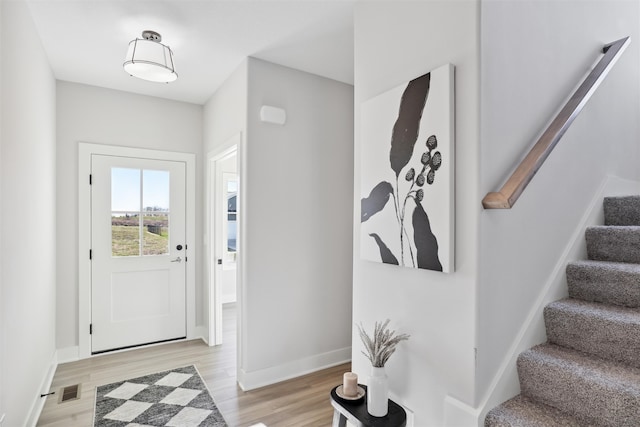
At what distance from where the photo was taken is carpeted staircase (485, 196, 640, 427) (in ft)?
4.29

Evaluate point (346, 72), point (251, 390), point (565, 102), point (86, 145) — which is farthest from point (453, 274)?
point (86, 145)

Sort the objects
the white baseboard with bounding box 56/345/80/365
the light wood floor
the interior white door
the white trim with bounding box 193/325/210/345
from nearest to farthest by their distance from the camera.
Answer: the light wood floor < the white baseboard with bounding box 56/345/80/365 < the interior white door < the white trim with bounding box 193/325/210/345

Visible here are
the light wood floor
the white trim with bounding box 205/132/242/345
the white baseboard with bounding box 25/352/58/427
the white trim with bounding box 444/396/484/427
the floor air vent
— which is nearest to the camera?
the white trim with bounding box 444/396/484/427

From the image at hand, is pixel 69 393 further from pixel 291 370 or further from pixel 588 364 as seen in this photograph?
pixel 588 364

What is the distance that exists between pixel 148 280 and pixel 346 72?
283 cm

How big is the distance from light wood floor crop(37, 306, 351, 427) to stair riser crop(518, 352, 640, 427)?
1.30m

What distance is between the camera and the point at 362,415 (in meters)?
1.54

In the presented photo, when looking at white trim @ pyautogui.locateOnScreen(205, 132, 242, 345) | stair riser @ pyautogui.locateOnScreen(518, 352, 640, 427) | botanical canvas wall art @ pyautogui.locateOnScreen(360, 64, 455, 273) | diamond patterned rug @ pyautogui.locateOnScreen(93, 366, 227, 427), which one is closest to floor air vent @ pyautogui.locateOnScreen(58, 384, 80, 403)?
diamond patterned rug @ pyautogui.locateOnScreen(93, 366, 227, 427)

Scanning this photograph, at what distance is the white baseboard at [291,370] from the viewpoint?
2693 millimetres

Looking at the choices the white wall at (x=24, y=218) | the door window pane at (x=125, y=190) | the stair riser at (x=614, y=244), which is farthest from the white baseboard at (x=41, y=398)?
the stair riser at (x=614, y=244)

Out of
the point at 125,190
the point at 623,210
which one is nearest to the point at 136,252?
the point at 125,190

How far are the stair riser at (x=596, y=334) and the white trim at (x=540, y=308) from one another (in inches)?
2.1

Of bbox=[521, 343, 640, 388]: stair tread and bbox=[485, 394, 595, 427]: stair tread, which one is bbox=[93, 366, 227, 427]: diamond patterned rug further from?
bbox=[521, 343, 640, 388]: stair tread

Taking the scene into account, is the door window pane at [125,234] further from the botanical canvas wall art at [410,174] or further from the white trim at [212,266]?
the botanical canvas wall art at [410,174]
